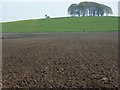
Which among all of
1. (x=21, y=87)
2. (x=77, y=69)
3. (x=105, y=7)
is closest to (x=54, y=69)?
(x=77, y=69)

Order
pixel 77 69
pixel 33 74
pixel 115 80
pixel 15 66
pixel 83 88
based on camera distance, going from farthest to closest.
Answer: pixel 15 66, pixel 77 69, pixel 33 74, pixel 115 80, pixel 83 88

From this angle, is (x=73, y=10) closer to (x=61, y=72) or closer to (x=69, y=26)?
(x=69, y=26)

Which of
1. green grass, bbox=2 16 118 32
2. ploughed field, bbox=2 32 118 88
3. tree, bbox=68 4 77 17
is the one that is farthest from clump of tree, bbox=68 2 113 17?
ploughed field, bbox=2 32 118 88

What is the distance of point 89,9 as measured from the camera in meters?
135

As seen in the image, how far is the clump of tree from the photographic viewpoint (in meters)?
132

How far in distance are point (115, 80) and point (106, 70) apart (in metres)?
1.95

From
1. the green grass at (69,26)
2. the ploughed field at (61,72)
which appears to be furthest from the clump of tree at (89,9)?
the ploughed field at (61,72)

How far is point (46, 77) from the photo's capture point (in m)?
12.4

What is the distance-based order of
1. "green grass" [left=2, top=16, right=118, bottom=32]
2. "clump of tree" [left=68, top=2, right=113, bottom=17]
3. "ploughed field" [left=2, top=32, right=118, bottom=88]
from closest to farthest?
"ploughed field" [left=2, top=32, right=118, bottom=88] → "green grass" [left=2, top=16, right=118, bottom=32] → "clump of tree" [left=68, top=2, right=113, bottom=17]

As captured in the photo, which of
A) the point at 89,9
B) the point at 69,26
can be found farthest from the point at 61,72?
the point at 89,9

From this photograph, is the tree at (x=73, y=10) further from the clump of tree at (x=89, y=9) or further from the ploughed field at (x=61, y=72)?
the ploughed field at (x=61, y=72)

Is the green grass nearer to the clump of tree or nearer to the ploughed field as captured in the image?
the clump of tree

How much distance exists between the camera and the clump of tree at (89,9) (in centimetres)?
13225

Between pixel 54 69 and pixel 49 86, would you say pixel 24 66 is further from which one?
pixel 49 86
